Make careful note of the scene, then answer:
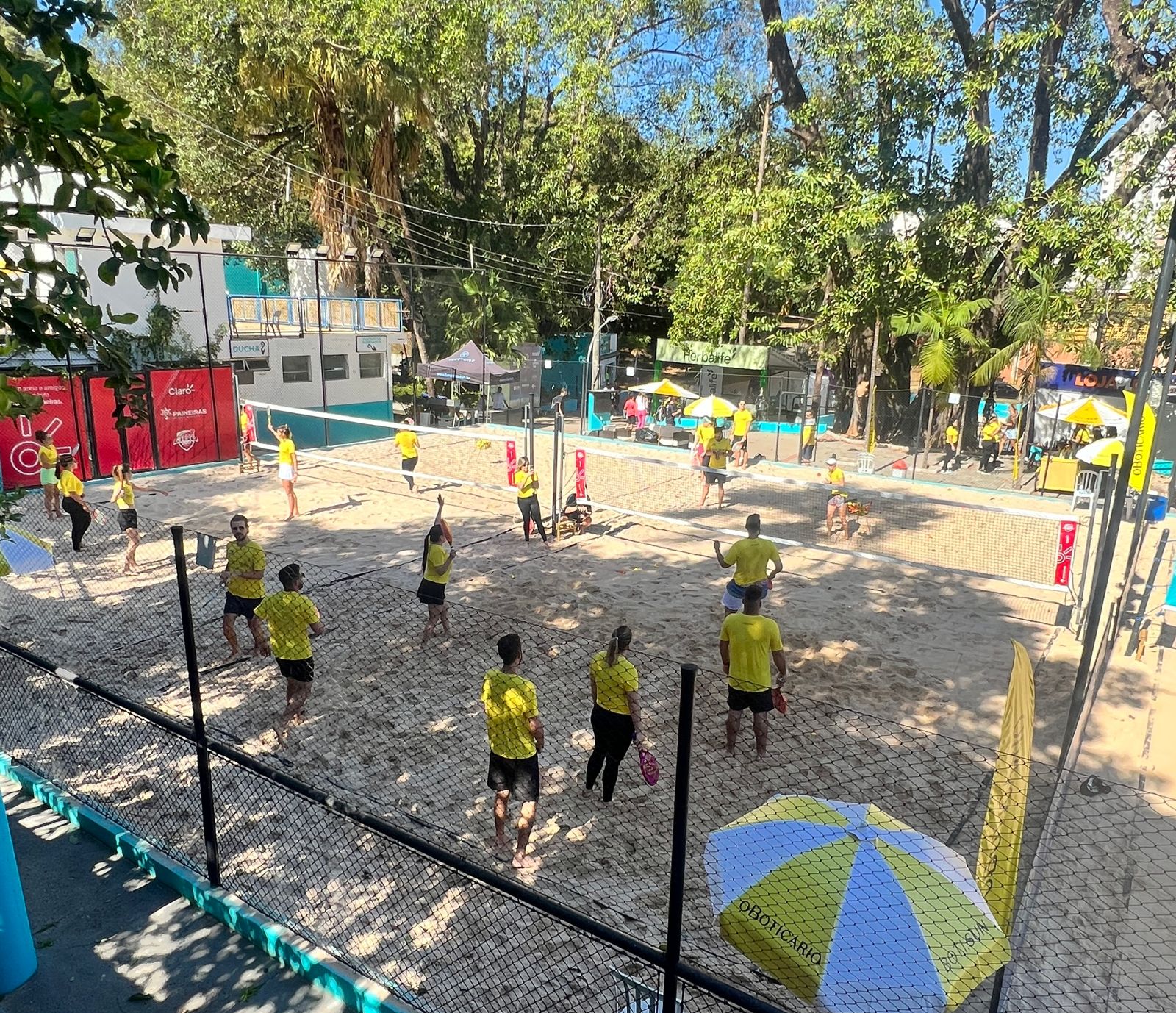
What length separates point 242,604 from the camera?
8.21 meters

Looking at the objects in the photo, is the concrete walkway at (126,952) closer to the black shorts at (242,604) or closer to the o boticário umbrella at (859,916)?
the o boticário umbrella at (859,916)

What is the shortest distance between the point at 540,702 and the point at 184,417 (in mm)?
14342

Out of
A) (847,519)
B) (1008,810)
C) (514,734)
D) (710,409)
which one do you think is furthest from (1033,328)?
(1008,810)

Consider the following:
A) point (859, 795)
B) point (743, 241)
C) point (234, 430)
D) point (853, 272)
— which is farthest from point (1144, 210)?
point (234, 430)

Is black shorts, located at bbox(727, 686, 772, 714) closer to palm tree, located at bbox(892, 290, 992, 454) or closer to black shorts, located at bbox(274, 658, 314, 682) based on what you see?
black shorts, located at bbox(274, 658, 314, 682)

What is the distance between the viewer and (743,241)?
24328 millimetres

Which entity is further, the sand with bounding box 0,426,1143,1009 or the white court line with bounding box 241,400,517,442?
the white court line with bounding box 241,400,517,442

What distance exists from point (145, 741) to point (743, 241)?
845 inches

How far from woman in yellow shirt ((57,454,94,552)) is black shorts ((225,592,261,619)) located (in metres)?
4.64

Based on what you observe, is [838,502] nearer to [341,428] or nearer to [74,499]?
[74,499]

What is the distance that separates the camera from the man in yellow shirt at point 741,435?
65.9 ft

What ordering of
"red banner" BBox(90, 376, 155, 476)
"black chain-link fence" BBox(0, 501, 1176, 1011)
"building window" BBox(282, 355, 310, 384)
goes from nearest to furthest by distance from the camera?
"black chain-link fence" BBox(0, 501, 1176, 1011)
"red banner" BBox(90, 376, 155, 476)
"building window" BBox(282, 355, 310, 384)

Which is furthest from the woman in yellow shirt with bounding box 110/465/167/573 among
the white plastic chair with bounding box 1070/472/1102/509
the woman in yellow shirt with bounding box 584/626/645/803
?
the white plastic chair with bounding box 1070/472/1102/509

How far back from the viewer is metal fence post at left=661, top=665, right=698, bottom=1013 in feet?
10.1
